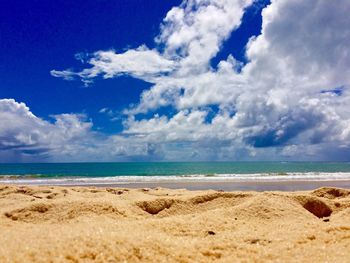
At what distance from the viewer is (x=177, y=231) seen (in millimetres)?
7758

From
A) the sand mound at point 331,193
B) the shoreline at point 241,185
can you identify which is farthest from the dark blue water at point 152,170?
the sand mound at point 331,193

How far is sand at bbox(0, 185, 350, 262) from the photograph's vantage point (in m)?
5.62

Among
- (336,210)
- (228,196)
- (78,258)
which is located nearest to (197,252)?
(78,258)

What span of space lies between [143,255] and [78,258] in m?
1.00

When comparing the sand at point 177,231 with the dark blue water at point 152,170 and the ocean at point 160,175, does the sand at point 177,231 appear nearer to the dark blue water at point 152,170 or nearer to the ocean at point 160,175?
the ocean at point 160,175

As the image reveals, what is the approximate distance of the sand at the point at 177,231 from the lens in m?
5.62

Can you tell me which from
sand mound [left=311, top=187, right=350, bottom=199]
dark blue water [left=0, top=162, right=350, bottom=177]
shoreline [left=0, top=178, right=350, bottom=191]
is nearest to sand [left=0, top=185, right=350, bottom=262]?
sand mound [left=311, top=187, right=350, bottom=199]

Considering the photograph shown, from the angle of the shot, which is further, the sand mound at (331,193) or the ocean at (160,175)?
the ocean at (160,175)

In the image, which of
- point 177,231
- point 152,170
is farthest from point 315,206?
point 152,170

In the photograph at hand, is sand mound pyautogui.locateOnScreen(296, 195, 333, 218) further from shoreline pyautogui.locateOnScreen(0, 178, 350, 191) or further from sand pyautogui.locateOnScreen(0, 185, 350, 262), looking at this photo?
shoreline pyautogui.locateOnScreen(0, 178, 350, 191)

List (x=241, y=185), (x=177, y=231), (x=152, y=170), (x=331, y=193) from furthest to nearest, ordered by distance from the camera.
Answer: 1. (x=152, y=170)
2. (x=241, y=185)
3. (x=331, y=193)
4. (x=177, y=231)

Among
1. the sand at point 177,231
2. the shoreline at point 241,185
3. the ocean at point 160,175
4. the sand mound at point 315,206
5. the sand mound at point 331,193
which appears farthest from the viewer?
the ocean at point 160,175

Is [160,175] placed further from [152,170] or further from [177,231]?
[177,231]

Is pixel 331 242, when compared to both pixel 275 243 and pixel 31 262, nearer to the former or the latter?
pixel 275 243
